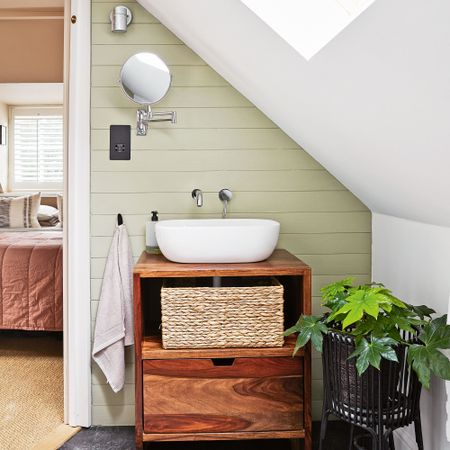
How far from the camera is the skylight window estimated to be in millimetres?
1378

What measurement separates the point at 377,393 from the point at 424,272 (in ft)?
1.53

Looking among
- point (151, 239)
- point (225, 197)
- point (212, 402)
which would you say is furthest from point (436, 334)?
point (151, 239)

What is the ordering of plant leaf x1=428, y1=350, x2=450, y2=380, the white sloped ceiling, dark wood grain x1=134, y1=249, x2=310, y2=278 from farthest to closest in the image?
dark wood grain x1=134, y1=249, x2=310, y2=278
plant leaf x1=428, y1=350, x2=450, y2=380
the white sloped ceiling

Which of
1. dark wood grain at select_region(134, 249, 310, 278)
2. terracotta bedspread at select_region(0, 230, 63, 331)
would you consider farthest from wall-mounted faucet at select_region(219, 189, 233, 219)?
terracotta bedspread at select_region(0, 230, 63, 331)

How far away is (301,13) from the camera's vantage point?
1496 millimetres

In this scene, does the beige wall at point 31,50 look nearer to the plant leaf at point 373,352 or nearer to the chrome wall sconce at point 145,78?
the chrome wall sconce at point 145,78

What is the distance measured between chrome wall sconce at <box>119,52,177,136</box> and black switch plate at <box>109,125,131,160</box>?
17cm

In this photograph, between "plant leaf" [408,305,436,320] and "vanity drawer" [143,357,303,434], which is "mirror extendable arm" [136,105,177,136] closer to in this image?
"vanity drawer" [143,357,303,434]

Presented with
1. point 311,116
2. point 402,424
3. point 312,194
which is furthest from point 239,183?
point 402,424

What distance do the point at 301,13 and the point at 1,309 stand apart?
2.90 meters

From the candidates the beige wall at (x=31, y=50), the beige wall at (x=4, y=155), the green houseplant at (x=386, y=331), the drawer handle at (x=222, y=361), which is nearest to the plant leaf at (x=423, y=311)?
the green houseplant at (x=386, y=331)

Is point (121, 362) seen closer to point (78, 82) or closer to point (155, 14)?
point (78, 82)

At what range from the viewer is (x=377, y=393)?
174cm

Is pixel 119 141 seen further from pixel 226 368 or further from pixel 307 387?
pixel 307 387
